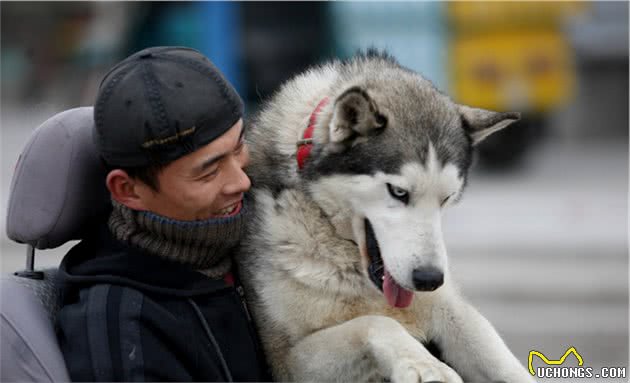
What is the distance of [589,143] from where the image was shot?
42.3 ft

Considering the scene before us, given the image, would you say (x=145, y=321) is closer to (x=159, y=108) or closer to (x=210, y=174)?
(x=210, y=174)

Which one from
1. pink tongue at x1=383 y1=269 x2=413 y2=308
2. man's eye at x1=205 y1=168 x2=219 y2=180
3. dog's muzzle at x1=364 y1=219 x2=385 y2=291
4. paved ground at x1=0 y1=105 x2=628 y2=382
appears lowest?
paved ground at x1=0 y1=105 x2=628 y2=382

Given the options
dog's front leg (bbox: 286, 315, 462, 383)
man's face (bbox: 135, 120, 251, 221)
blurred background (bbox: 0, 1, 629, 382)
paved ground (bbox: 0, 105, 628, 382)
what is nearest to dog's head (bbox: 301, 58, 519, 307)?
dog's front leg (bbox: 286, 315, 462, 383)

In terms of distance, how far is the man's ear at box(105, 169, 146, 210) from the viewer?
2.48m

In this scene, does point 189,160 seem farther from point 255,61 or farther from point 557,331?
point 255,61

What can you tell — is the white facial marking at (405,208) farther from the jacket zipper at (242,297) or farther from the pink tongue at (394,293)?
the jacket zipper at (242,297)

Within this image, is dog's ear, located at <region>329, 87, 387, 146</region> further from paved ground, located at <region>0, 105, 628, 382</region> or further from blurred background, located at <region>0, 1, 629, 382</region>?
blurred background, located at <region>0, 1, 629, 382</region>

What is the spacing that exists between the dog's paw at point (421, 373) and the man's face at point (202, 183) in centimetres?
57

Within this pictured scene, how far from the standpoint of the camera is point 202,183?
247 cm

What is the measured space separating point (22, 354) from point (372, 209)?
3.20 ft

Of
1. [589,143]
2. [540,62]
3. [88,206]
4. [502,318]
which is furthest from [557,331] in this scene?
[589,143]

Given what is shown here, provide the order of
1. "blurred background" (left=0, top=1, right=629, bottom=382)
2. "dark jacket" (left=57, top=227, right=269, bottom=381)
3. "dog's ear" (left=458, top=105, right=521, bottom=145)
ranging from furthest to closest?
"blurred background" (left=0, top=1, right=629, bottom=382) → "dog's ear" (left=458, top=105, right=521, bottom=145) → "dark jacket" (left=57, top=227, right=269, bottom=381)

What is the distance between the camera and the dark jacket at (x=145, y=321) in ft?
7.65

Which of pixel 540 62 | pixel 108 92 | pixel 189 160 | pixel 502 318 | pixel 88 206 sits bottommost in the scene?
pixel 502 318
